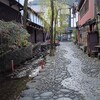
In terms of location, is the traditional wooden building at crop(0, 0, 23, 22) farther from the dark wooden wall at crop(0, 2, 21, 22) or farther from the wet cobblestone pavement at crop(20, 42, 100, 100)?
the wet cobblestone pavement at crop(20, 42, 100, 100)

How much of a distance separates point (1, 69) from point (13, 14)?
31.5ft

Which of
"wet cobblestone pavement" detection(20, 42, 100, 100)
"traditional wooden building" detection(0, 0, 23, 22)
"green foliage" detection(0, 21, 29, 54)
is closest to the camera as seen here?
"wet cobblestone pavement" detection(20, 42, 100, 100)

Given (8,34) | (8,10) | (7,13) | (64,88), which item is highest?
(8,10)

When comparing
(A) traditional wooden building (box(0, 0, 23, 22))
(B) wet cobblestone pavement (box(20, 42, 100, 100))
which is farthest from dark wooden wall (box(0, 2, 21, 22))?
(B) wet cobblestone pavement (box(20, 42, 100, 100))

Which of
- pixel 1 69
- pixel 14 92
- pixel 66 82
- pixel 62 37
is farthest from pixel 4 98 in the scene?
pixel 62 37

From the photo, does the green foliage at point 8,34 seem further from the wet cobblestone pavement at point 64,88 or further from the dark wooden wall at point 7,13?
the dark wooden wall at point 7,13

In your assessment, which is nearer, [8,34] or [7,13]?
[8,34]

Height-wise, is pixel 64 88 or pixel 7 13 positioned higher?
pixel 7 13

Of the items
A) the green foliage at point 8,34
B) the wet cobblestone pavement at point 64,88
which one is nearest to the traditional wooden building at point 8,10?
the green foliage at point 8,34

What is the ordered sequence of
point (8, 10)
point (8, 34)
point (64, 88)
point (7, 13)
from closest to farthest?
1. point (64, 88)
2. point (8, 34)
3. point (7, 13)
4. point (8, 10)

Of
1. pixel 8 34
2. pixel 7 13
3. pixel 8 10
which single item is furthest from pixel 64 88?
pixel 8 10

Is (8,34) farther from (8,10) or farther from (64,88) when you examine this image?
(8,10)

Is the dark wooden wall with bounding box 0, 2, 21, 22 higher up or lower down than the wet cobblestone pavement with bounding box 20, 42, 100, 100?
higher up

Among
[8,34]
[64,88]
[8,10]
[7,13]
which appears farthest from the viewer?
[8,10]
